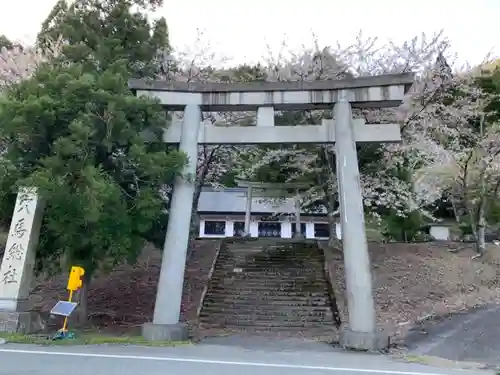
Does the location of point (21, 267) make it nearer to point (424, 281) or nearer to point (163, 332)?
point (163, 332)

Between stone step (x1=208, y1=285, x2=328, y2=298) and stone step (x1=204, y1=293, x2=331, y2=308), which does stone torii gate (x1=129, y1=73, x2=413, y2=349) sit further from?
stone step (x1=208, y1=285, x2=328, y2=298)

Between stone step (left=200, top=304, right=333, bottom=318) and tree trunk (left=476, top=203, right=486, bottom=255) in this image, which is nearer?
stone step (left=200, top=304, right=333, bottom=318)

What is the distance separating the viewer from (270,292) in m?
14.2

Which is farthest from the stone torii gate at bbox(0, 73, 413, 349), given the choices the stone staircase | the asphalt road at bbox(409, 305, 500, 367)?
the stone staircase

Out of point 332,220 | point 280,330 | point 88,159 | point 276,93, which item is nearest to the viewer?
point 88,159

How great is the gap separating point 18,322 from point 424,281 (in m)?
11.9

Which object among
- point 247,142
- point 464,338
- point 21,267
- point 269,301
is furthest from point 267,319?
point 21,267

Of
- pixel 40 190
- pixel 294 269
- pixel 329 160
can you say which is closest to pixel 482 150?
pixel 329 160

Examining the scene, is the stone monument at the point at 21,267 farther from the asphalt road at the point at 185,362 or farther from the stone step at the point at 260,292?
the stone step at the point at 260,292

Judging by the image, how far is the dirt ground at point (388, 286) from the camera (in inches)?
507

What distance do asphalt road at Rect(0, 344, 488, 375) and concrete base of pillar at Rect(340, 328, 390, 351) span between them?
1.33 feet

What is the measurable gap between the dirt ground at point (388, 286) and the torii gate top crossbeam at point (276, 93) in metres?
5.66

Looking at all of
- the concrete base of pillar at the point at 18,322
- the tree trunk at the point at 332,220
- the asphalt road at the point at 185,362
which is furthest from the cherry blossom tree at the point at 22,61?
the tree trunk at the point at 332,220

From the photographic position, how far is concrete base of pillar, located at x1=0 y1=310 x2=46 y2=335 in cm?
903
